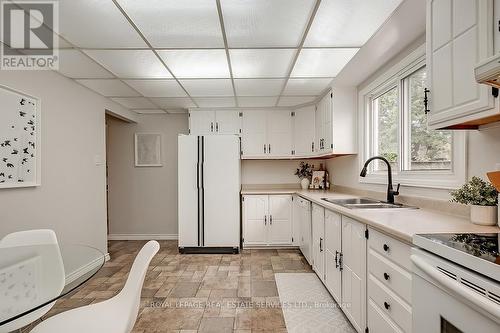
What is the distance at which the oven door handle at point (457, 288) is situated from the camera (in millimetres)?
752

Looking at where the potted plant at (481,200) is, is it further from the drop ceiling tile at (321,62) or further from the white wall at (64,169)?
the white wall at (64,169)

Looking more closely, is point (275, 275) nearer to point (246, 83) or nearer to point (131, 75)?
point (246, 83)

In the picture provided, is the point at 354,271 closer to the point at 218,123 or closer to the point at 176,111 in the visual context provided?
the point at 218,123

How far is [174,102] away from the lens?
421cm

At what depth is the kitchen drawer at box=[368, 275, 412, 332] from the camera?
1334mm

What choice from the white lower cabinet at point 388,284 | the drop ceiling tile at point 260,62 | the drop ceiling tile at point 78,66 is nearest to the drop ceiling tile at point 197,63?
the drop ceiling tile at point 260,62

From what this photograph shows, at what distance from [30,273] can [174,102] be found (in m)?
3.22

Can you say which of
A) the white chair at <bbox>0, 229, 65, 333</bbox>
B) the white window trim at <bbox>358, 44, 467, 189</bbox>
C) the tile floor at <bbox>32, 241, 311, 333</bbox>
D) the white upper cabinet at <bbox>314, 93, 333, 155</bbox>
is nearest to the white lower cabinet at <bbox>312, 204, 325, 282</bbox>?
the tile floor at <bbox>32, 241, 311, 333</bbox>

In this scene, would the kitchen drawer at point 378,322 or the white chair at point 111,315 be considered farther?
the kitchen drawer at point 378,322

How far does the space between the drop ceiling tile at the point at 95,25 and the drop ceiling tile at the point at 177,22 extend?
108 millimetres

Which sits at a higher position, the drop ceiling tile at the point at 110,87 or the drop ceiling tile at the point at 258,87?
the drop ceiling tile at the point at 258,87

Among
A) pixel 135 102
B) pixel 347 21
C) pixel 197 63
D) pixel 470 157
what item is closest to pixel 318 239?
pixel 470 157

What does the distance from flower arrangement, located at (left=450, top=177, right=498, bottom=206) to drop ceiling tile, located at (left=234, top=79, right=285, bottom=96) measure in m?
2.23

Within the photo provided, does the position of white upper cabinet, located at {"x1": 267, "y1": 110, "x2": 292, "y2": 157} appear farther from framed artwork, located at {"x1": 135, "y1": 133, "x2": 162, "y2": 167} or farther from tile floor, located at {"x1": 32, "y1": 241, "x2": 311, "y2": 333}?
framed artwork, located at {"x1": 135, "y1": 133, "x2": 162, "y2": 167}
